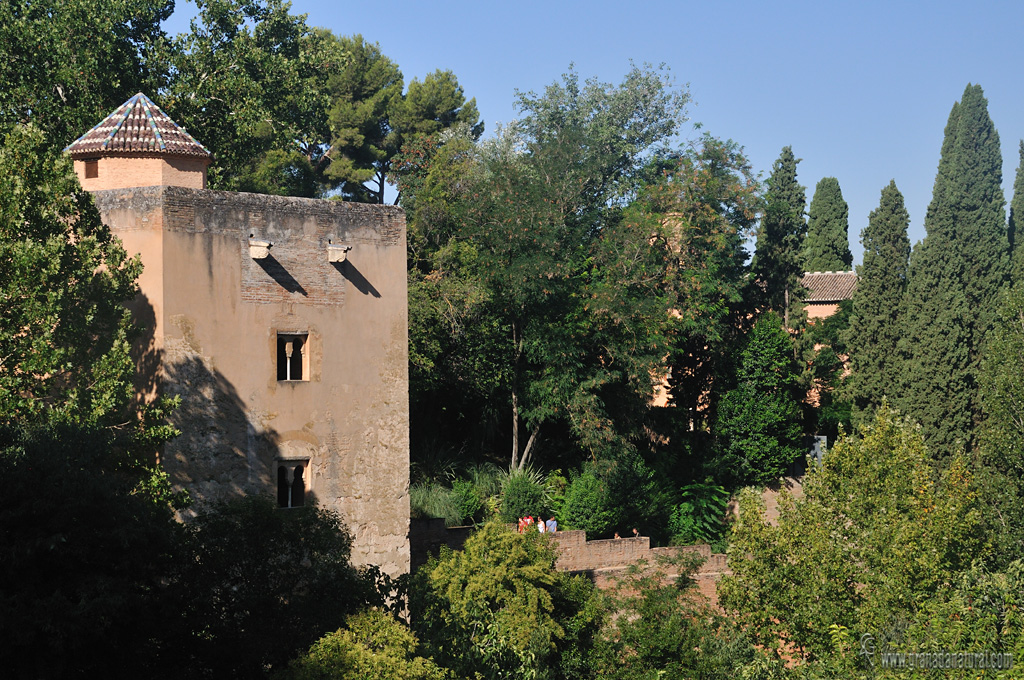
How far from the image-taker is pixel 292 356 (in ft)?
67.3

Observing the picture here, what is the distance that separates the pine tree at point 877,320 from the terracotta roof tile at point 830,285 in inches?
322

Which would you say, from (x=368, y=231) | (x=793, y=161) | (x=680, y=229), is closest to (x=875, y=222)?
(x=793, y=161)

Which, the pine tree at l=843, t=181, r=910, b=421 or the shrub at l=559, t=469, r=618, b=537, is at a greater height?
the pine tree at l=843, t=181, r=910, b=421

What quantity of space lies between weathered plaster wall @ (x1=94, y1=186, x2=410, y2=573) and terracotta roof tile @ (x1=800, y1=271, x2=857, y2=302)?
27767 millimetres

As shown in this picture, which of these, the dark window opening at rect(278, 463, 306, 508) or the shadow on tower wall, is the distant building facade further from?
the shadow on tower wall

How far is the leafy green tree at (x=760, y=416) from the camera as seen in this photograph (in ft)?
110

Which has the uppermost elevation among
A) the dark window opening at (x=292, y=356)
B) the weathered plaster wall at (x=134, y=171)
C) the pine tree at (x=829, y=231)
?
the pine tree at (x=829, y=231)

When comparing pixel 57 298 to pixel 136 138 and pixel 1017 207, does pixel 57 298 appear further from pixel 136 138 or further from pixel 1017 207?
pixel 1017 207

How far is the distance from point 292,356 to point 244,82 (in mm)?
13055

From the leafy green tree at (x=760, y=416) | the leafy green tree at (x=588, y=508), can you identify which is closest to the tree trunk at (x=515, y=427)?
the leafy green tree at (x=588, y=508)

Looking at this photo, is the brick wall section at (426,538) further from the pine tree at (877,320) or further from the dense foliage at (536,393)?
the pine tree at (877,320)

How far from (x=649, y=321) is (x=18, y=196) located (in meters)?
17.5

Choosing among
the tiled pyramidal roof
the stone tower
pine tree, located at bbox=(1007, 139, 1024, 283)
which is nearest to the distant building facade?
pine tree, located at bbox=(1007, 139, 1024, 283)

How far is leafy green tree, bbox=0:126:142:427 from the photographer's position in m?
16.2
